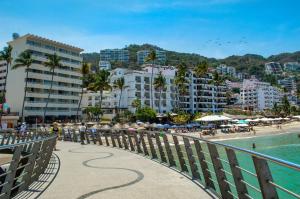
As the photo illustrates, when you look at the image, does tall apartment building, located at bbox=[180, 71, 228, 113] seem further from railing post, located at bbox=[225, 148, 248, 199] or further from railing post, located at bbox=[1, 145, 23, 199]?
railing post, located at bbox=[225, 148, 248, 199]

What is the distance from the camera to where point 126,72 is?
118 m

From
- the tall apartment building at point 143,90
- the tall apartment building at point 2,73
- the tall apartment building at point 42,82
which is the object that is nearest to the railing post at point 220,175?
the tall apartment building at point 42,82

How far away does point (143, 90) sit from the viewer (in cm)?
11550

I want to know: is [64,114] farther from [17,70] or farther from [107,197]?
[107,197]

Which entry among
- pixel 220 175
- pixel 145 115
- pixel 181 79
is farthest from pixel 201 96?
pixel 220 175

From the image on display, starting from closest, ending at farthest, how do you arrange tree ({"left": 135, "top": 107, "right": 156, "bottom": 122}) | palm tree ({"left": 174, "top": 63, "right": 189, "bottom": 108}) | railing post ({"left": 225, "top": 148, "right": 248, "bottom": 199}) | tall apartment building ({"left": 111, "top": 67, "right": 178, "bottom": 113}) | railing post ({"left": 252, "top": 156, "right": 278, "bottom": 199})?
railing post ({"left": 252, "top": 156, "right": 278, "bottom": 199}), railing post ({"left": 225, "top": 148, "right": 248, "bottom": 199}), tree ({"left": 135, "top": 107, "right": 156, "bottom": 122}), tall apartment building ({"left": 111, "top": 67, "right": 178, "bottom": 113}), palm tree ({"left": 174, "top": 63, "right": 189, "bottom": 108})

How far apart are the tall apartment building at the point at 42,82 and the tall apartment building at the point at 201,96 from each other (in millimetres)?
42193

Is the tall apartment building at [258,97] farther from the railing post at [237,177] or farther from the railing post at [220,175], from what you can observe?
the railing post at [237,177]

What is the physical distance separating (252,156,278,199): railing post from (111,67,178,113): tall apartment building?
107 metres

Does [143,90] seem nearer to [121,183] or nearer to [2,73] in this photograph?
[2,73]

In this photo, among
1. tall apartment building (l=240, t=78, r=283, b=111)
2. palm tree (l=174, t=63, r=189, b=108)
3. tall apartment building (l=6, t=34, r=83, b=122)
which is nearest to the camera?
tall apartment building (l=6, t=34, r=83, b=122)

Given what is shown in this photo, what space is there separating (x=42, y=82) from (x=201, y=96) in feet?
202

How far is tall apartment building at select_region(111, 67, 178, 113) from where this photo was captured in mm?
113562

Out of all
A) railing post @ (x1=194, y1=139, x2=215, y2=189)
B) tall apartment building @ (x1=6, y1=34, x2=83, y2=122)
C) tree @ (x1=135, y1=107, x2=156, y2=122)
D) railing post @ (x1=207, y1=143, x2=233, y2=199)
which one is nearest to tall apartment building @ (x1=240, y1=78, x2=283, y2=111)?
tree @ (x1=135, y1=107, x2=156, y2=122)
